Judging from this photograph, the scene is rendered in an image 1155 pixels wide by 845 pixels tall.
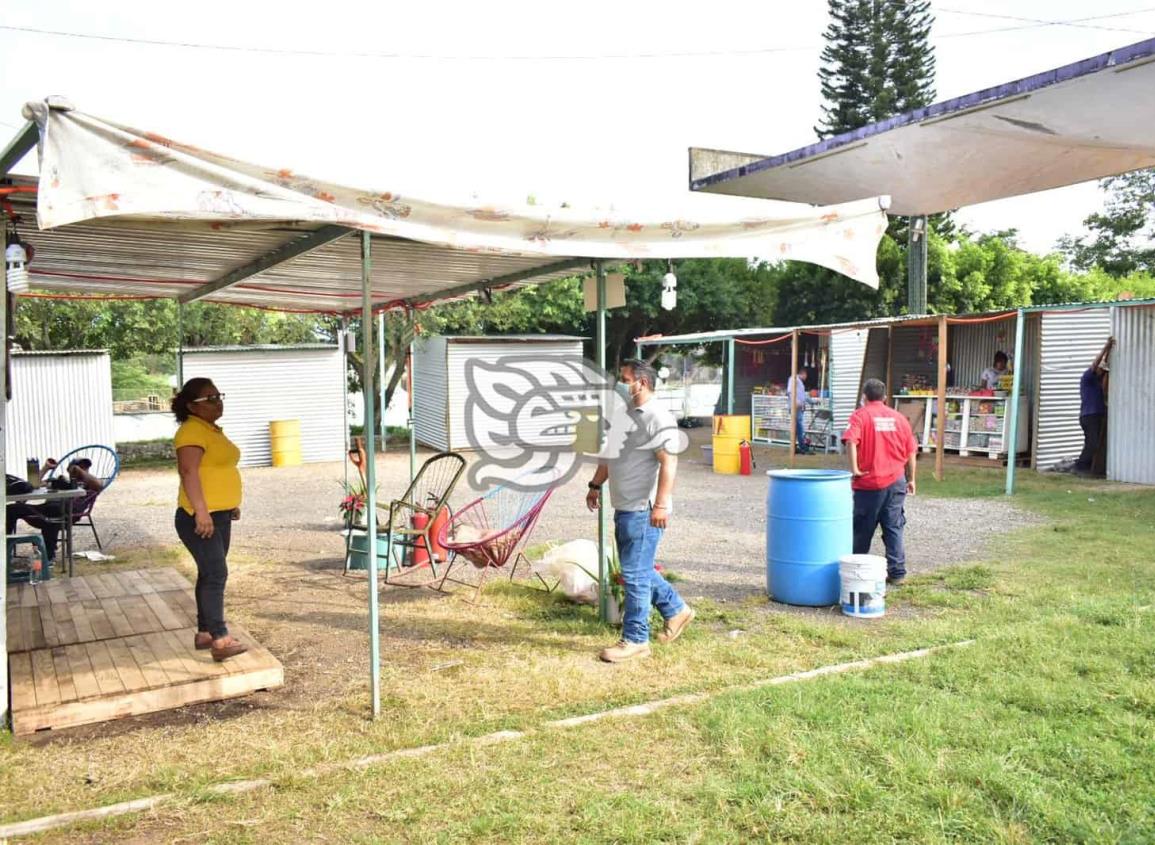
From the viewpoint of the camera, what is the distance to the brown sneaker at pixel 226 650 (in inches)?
178

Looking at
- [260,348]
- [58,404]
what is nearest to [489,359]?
[260,348]

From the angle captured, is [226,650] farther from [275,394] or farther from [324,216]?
[275,394]

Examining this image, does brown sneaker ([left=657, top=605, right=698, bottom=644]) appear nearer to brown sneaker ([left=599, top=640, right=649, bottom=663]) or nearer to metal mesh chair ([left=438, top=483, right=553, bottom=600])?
brown sneaker ([left=599, top=640, right=649, bottom=663])

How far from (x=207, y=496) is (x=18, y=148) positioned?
5.85 ft

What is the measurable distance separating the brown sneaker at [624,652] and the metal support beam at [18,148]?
3.47 metres

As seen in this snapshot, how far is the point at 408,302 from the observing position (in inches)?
303

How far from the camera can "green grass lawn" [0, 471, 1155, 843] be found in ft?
9.98

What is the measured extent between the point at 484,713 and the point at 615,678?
77 cm

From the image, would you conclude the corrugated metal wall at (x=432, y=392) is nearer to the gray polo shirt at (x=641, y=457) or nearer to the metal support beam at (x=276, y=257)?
the metal support beam at (x=276, y=257)

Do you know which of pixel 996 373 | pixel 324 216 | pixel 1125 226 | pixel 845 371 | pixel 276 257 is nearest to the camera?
pixel 324 216

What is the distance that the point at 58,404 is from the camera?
14.3 m

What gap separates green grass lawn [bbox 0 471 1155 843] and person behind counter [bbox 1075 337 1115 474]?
8.19 m

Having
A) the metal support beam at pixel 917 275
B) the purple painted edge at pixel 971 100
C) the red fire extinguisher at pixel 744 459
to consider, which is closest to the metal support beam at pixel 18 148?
the purple painted edge at pixel 971 100

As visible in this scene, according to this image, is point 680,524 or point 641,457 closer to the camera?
point 641,457
